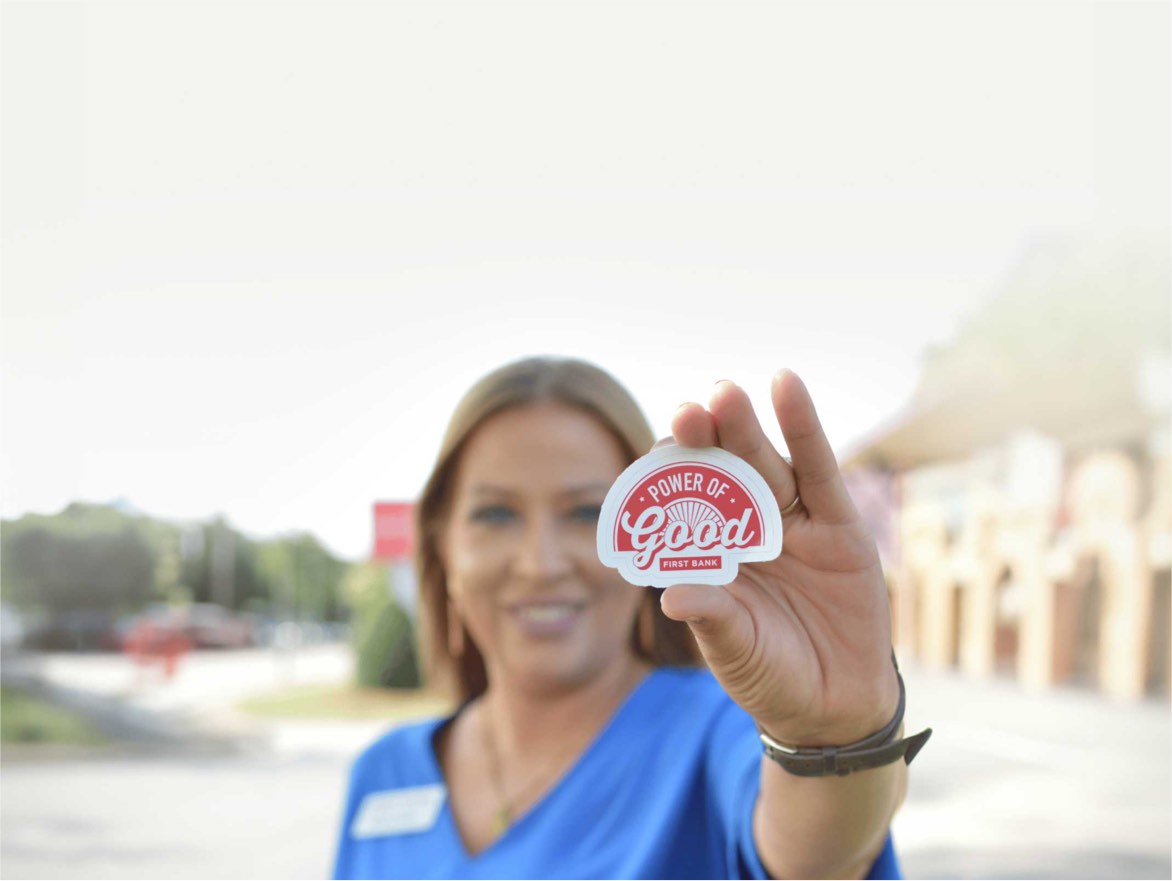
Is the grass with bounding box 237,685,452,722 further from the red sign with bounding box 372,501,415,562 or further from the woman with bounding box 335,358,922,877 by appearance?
the woman with bounding box 335,358,922,877

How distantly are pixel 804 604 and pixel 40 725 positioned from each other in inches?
405

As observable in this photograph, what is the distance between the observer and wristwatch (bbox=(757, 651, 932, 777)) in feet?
3.02

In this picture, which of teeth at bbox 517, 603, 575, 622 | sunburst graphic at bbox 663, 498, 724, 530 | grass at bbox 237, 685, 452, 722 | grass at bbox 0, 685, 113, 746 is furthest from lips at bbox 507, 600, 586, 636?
grass at bbox 0, 685, 113, 746

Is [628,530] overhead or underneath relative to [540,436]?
underneath

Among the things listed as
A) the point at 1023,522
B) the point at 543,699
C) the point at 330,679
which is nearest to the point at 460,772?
the point at 543,699

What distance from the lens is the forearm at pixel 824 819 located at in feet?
3.14

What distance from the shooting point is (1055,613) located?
355 inches

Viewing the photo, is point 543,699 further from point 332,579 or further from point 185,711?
point 332,579

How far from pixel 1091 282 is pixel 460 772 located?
837 centimetres

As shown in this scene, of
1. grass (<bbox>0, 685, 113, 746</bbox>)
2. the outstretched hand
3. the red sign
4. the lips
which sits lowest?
grass (<bbox>0, 685, 113, 746</bbox>)

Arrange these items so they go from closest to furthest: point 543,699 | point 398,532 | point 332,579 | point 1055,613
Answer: point 543,699
point 1055,613
point 398,532
point 332,579

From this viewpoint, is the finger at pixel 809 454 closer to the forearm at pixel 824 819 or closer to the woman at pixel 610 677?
the woman at pixel 610 677

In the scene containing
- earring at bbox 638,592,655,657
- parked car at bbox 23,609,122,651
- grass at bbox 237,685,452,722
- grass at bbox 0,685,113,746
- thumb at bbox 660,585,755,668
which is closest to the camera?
thumb at bbox 660,585,755,668

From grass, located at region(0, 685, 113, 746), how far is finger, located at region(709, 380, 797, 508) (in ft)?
32.4
